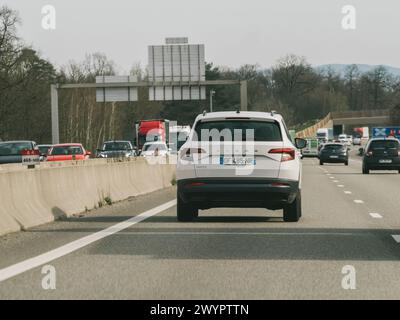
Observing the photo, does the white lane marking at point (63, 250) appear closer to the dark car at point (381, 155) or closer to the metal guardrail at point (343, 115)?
the dark car at point (381, 155)

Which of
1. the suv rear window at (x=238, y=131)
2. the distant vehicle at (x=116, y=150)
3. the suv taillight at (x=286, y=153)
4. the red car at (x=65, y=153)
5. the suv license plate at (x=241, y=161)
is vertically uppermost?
the suv rear window at (x=238, y=131)

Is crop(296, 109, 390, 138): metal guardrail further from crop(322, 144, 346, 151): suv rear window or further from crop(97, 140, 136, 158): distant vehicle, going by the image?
crop(97, 140, 136, 158): distant vehicle

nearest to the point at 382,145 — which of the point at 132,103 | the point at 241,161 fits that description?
the point at 241,161

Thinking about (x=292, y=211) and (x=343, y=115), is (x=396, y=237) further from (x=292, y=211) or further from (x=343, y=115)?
(x=343, y=115)

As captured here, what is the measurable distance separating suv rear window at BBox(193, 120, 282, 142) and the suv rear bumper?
623 mm

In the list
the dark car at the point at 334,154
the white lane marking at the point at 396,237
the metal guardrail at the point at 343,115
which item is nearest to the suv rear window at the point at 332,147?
the dark car at the point at 334,154

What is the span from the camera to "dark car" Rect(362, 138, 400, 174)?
40.3m

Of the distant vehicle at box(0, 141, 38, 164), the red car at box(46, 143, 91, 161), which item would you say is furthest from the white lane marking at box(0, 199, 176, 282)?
the red car at box(46, 143, 91, 161)

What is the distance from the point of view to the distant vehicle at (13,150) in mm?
37719

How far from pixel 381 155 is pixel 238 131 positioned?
87.0ft

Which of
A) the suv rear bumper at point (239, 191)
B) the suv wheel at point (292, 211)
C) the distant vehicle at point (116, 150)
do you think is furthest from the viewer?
the distant vehicle at point (116, 150)

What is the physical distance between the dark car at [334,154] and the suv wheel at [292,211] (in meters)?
43.4

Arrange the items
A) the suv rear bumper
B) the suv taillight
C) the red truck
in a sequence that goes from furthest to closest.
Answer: the red truck
the suv taillight
the suv rear bumper
